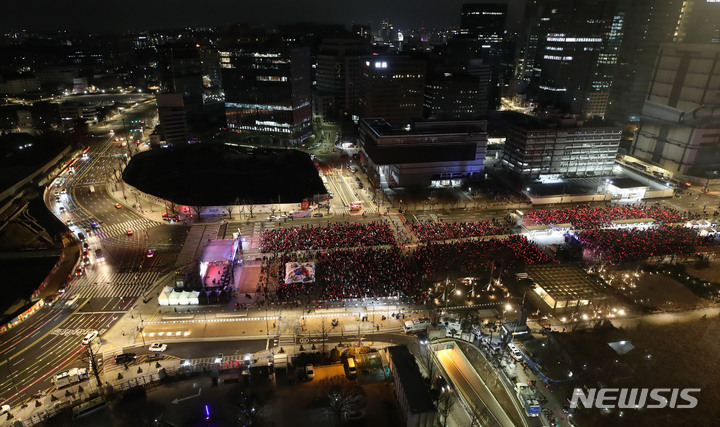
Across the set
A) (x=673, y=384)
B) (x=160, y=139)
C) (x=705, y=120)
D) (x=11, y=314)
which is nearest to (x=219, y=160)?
(x=160, y=139)

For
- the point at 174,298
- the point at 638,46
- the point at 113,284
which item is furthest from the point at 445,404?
the point at 638,46

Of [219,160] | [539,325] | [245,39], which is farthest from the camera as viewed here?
[245,39]

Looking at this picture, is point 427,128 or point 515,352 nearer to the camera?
A: point 515,352

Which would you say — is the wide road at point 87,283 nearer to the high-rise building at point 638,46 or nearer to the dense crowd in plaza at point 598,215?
the dense crowd in plaza at point 598,215

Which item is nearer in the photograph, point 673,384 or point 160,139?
point 673,384

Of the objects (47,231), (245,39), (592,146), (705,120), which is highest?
(245,39)

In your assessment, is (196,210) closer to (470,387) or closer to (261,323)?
(261,323)

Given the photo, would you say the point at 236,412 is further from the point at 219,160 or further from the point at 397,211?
the point at 219,160
